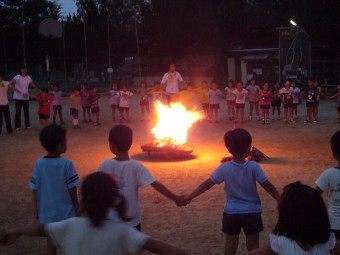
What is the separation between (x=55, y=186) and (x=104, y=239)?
1644mm

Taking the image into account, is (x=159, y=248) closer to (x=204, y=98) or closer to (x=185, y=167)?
(x=185, y=167)

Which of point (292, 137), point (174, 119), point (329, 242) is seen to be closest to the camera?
point (329, 242)

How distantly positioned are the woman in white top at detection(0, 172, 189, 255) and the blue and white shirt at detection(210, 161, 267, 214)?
160 cm

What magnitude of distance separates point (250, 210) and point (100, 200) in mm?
1842

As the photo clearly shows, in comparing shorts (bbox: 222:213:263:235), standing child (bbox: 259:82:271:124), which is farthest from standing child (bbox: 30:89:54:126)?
shorts (bbox: 222:213:263:235)

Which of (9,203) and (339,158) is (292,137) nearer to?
(9,203)

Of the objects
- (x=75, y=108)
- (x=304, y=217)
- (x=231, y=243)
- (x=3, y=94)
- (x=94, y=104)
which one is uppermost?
(x=3, y=94)

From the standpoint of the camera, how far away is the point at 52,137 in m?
4.31

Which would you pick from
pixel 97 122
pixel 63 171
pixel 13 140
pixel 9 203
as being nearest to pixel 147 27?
pixel 97 122

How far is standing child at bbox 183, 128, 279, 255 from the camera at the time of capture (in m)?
4.27

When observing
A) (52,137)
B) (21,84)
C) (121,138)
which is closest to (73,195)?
(52,137)

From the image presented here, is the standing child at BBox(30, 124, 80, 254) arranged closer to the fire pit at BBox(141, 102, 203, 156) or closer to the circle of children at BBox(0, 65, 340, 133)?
the fire pit at BBox(141, 102, 203, 156)

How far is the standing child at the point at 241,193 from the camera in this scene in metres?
4.27

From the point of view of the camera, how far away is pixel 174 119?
11.9 m
